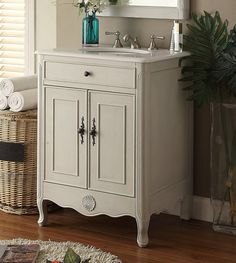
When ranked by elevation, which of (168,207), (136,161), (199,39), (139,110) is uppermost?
(199,39)

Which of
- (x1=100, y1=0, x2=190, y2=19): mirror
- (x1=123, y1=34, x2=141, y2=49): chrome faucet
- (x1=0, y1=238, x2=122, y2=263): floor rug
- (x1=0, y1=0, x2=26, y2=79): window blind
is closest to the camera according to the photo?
(x1=0, y1=238, x2=122, y2=263): floor rug

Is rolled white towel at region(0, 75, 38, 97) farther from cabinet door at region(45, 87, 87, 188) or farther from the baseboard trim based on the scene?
the baseboard trim

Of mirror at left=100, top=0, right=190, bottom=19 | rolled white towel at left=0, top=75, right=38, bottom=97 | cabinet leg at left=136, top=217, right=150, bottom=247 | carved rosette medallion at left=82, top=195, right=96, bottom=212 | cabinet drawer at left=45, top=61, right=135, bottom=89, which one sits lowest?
cabinet leg at left=136, top=217, right=150, bottom=247

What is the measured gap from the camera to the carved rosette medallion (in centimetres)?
399

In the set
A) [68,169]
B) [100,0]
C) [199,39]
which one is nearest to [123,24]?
[100,0]

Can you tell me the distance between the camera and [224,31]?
13.2 ft

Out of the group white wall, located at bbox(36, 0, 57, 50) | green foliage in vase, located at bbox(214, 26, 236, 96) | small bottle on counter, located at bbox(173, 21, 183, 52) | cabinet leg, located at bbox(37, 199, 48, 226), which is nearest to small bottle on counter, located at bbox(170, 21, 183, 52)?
small bottle on counter, located at bbox(173, 21, 183, 52)

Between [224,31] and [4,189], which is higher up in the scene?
[224,31]

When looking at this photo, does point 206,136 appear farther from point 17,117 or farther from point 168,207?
point 17,117

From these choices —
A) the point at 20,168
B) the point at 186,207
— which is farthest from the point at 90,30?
the point at 186,207

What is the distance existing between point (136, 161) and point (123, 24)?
94 cm

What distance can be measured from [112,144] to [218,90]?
653mm

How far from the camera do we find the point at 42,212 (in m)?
4.18

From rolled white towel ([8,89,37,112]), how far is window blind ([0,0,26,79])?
95cm
